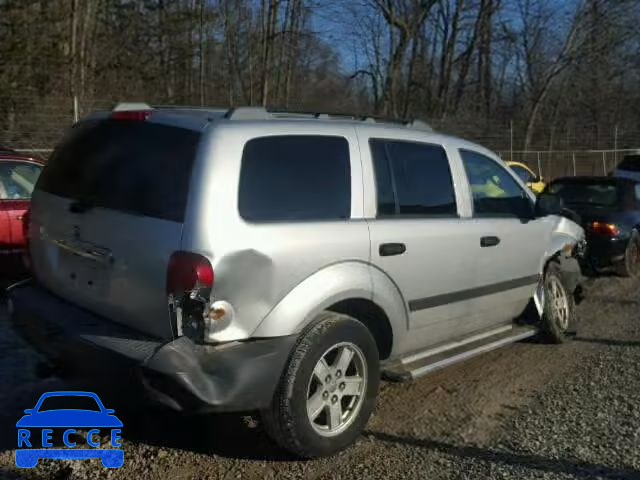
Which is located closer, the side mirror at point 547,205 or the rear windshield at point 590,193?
the side mirror at point 547,205

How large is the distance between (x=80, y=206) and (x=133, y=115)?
0.59m

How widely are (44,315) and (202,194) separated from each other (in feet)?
4.17

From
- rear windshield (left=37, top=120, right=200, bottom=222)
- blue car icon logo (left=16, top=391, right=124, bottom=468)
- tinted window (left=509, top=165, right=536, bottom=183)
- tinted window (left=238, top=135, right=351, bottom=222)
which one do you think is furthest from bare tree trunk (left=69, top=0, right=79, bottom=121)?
tinted window (left=238, top=135, right=351, bottom=222)

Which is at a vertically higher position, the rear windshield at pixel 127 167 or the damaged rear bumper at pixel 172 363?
the rear windshield at pixel 127 167

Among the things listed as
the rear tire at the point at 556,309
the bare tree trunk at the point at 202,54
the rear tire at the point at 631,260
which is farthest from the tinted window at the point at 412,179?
the bare tree trunk at the point at 202,54

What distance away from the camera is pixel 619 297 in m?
8.09

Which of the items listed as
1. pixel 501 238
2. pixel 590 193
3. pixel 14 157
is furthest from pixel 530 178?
pixel 14 157

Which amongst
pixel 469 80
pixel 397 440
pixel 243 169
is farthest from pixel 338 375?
pixel 469 80

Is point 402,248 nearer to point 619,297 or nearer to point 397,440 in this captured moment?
point 397,440

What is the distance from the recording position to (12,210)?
7219 mm

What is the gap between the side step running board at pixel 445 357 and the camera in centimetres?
421

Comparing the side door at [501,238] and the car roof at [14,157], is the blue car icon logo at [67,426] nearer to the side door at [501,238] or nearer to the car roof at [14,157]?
the side door at [501,238]

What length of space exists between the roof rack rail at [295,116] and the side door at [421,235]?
0.27 m

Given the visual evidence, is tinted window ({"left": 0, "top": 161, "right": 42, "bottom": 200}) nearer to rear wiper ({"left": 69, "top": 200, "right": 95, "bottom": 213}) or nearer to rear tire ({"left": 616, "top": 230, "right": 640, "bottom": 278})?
rear wiper ({"left": 69, "top": 200, "right": 95, "bottom": 213})
